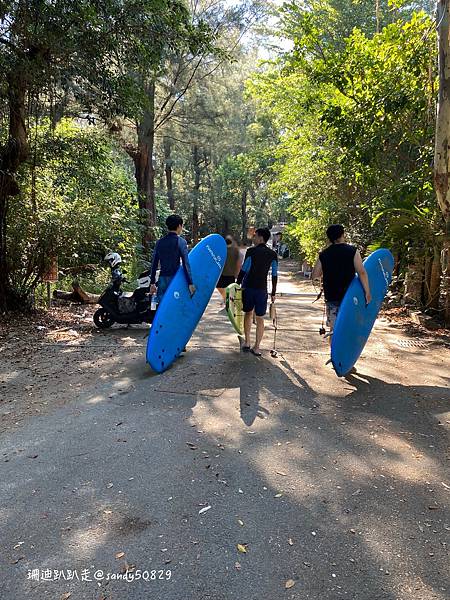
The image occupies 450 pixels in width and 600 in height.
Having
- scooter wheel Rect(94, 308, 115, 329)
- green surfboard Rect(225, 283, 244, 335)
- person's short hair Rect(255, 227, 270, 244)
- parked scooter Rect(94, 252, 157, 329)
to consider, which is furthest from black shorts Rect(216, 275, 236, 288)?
person's short hair Rect(255, 227, 270, 244)

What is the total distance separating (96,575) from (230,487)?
3.47 ft

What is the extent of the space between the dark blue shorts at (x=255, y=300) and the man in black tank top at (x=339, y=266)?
89 cm

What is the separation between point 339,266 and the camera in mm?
5344

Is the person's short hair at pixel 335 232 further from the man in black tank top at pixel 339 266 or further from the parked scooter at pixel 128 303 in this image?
the parked scooter at pixel 128 303

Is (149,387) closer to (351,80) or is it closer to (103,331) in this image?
(103,331)

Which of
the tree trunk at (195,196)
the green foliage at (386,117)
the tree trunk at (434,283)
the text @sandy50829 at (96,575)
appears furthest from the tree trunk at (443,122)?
the tree trunk at (195,196)

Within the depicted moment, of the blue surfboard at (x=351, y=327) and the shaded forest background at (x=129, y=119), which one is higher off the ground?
the shaded forest background at (x=129, y=119)

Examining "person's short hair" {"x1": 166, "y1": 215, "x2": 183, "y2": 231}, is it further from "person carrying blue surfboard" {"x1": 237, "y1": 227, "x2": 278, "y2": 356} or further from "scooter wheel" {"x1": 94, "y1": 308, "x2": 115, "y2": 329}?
"scooter wheel" {"x1": 94, "y1": 308, "x2": 115, "y2": 329}

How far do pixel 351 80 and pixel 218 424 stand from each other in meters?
8.71

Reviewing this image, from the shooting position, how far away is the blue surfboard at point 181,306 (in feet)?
18.1

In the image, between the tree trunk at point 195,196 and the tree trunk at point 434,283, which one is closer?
the tree trunk at point 434,283

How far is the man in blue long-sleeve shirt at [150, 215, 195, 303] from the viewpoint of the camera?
5.89m

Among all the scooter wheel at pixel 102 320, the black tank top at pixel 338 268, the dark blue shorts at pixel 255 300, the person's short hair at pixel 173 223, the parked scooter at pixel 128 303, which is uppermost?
the person's short hair at pixel 173 223

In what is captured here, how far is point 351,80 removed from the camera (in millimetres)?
9859
